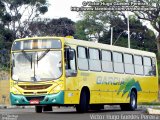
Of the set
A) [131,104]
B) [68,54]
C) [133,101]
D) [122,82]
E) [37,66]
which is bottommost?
[131,104]

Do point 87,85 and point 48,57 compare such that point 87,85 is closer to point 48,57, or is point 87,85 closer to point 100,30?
point 48,57

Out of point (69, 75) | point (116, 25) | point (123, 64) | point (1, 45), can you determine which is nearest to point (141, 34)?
point (116, 25)

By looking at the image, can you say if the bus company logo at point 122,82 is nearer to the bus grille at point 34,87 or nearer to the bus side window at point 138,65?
the bus side window at point 138,65

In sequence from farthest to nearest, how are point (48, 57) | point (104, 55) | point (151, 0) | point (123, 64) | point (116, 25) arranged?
1. point (116, 25)
2. point (151, 0)
3. point (123, 64)
4. point (104, 55)
5. point (48, 57)

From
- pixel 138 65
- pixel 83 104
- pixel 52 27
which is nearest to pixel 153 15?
pixel 52 27

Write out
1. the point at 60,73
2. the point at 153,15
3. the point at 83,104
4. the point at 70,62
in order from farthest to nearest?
the point at 153,15 < the point at 83,104 < the point at 70,62 < the point at 60,73

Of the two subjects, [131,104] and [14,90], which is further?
[131,104]

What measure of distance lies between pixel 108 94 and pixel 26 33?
47.2 metres

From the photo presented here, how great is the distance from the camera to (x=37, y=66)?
22156mm

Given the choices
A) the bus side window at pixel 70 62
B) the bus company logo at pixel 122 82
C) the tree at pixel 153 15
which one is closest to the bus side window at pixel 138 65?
the bus company logo at pixel 122 82

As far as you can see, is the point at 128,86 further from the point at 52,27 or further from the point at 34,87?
the point at 52,27

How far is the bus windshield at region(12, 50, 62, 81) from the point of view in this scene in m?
22.0

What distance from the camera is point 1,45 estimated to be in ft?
214

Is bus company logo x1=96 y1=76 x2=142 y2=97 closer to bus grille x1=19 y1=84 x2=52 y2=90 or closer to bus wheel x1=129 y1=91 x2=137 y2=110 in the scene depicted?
bus wheel x1=129 y1=91 x2=137 y2=110
